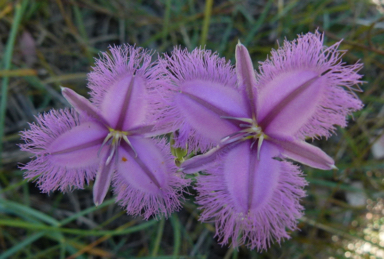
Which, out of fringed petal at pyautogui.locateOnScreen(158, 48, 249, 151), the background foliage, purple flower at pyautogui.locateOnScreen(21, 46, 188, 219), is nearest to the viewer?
fringed petal at pyautogui.locateOnScreen(158, 48, 249, 151)

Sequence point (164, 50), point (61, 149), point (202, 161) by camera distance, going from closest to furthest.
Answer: point (202, 161) → point (61, 149) → point (164, 50)

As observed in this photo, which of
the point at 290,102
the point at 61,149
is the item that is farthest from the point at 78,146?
the point at 290,102

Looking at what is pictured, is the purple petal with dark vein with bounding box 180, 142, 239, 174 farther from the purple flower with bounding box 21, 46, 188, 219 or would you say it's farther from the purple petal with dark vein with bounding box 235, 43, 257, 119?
the purple petal with dark vein with bounding box 235, 43, 257, 119

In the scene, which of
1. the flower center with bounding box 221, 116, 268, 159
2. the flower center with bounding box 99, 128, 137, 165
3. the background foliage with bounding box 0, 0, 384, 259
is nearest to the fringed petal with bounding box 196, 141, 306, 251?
the flower center with bounding box 221, 116, 268, 159

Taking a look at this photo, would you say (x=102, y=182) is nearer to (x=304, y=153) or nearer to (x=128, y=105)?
(x=128, y=105)

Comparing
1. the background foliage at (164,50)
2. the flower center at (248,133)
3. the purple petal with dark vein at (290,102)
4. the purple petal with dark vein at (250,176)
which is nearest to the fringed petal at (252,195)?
the purple petal with dark vein at (250,176)

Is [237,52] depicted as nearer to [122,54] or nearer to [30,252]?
[122,54]
